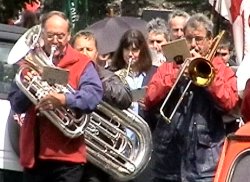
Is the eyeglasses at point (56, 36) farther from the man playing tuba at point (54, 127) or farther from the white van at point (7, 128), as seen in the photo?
the white van at point (7, 128)

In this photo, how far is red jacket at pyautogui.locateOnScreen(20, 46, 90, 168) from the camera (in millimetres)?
6863

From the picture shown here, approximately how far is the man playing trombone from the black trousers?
23.8 inches

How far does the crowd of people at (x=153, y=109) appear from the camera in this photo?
6848 millimetres

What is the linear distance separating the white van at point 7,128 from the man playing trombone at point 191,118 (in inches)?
36.8

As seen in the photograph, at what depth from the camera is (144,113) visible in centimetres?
744

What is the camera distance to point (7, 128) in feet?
23.7

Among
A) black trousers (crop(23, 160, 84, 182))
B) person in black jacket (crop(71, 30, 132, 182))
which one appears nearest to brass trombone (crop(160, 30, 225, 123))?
person in black jacket (crop(71, 30, 132, 182))

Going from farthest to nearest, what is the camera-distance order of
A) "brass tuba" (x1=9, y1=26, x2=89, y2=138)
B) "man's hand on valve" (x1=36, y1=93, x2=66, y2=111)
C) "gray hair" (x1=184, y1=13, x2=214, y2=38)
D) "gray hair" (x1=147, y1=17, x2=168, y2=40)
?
1. "gray hair" (x1=147, y1=17, x2=168, y2=40)
2. "gray hair" (x1=184, y1=13, x2=214, y2=38)
3. "brass tuba" (x1=9, y1=26, x2=89, y2=138)
4. "man's hand on valve" (x1=36, y1=93, x2=66, y2=111)

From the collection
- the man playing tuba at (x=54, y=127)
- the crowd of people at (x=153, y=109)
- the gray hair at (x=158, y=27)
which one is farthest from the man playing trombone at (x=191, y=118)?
the gray hair at (x=158, y=27)

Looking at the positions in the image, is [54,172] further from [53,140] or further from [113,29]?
[113,29]

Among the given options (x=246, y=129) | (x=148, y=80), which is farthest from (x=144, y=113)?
(x=246, y=129)

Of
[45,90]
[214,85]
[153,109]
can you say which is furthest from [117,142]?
[214,85]

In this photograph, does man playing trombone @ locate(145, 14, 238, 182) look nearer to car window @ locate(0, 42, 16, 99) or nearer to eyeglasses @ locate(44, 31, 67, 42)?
eyeglasses @ locate(44, 31, 67, 42)

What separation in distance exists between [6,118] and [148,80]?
109 cm
